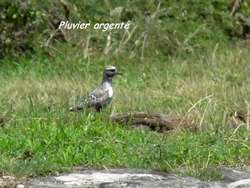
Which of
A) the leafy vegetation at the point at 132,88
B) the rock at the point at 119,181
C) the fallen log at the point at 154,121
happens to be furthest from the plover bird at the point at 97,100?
the rock at the point at 119,181

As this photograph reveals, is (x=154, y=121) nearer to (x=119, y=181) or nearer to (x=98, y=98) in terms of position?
(x=98, y=98)

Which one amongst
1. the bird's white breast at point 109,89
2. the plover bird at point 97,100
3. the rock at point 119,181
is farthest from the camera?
the bird's white breast at point 109,89

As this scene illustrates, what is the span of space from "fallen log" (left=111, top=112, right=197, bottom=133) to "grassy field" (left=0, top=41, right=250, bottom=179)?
11cm

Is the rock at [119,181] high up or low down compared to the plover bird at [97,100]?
down

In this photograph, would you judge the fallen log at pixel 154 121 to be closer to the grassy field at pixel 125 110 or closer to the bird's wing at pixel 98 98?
the grassy field at pixel 125 110

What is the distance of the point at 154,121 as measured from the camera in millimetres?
7934

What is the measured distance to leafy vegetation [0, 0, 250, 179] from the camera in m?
6.83

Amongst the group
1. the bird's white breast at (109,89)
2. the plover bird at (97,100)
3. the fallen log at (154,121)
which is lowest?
the fallen log at (154,121)

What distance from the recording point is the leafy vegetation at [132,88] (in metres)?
6.83

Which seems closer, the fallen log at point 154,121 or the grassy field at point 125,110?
the grassy field at point 125,110

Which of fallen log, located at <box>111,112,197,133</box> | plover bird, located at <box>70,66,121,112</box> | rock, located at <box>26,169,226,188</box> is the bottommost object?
rock, located at <box>26,169,226,188</box>

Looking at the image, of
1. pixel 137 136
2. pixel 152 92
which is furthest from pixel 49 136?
pixel 152 92

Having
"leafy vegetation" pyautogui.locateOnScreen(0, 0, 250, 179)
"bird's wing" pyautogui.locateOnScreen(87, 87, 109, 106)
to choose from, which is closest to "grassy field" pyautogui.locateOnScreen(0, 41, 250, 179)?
"leafy vegetation" pyautogui.locateOnScreen(0, 0, 250, 179)

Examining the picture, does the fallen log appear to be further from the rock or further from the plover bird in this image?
the rock
